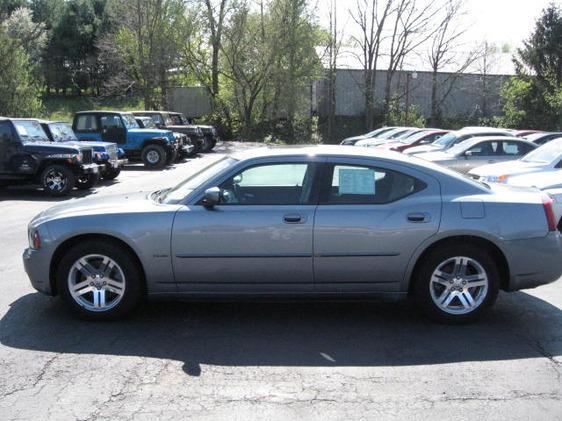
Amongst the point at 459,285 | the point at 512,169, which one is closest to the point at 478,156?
the point at 512,169

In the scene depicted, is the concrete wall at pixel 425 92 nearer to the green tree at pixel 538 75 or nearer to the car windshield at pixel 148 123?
the green tree at pixel 538 75

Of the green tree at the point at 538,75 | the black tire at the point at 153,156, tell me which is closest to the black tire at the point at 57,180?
the black tire at the point at 153,156

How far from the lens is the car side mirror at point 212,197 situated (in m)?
4.88

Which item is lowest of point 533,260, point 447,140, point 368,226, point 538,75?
point 533,260

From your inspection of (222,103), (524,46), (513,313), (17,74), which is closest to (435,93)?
(524,46)

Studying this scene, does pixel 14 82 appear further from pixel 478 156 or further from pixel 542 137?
pixel 542 137

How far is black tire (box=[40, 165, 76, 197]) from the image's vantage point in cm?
1402

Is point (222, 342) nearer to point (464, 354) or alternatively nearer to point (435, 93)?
point (464, 354)

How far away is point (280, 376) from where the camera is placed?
13.4 feet

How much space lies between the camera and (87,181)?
1539cm

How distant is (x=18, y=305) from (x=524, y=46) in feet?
134

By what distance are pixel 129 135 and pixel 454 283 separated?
17.9 meters

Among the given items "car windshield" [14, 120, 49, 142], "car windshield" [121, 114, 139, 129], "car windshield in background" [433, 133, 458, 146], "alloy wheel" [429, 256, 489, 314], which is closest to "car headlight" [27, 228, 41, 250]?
"alloy wheel" [429, 256, 489, 314]

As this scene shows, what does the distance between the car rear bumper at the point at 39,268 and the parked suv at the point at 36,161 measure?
31.0 ft
